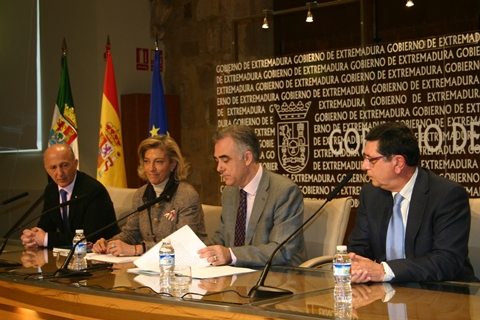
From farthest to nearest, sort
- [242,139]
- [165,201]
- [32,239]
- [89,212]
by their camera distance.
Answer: [89,212], [32,239], [165,201], [242,139]

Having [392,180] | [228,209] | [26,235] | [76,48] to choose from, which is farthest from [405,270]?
[76,48]

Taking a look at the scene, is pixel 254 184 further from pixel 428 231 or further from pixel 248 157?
pixel 428 231

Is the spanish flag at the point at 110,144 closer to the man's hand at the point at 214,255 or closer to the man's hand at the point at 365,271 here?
the man's hand at the point at 214,255

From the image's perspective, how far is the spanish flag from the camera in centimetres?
604

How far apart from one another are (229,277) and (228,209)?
0.82 metres

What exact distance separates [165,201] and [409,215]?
1.41 m

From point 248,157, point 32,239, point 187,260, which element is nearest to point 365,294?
point 187,260

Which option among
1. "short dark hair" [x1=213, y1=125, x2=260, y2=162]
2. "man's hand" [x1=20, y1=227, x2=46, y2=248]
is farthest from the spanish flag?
"short dark hair" [x1=213, y1=125, x2=260, y2=162]

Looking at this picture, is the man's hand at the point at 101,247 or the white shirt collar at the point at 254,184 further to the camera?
the man's hand at the point at 101,247

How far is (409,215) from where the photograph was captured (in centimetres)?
270

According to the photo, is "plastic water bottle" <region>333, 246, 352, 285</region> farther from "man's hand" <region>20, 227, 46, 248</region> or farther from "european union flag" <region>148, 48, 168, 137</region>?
"european union flag" <region>148, 48, 168, 137</region>

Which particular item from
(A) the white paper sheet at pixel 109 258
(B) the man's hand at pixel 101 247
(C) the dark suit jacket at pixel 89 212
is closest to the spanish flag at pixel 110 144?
(C) the dark suit jacket at pixel 89 212

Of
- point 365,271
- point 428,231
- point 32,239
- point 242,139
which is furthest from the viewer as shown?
point 32,239

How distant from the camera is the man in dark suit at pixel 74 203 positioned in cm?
404
